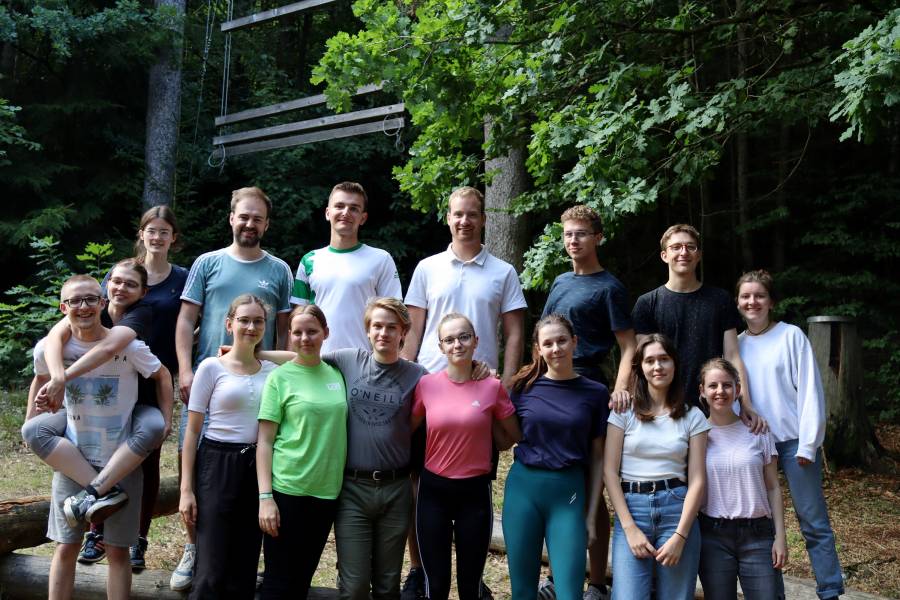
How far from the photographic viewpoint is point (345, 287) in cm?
418

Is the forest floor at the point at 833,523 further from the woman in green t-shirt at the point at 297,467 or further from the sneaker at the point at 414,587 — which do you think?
the woman in green t-shirt at the point at 297,467

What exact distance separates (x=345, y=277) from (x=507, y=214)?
5074 mm

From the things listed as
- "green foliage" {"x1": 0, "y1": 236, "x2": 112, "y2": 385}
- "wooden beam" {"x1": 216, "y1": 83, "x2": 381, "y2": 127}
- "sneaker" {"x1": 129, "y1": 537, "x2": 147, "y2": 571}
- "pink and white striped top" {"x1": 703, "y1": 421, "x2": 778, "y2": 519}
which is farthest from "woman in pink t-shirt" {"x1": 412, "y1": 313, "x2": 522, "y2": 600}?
"green foliage" {"x1": 0, "y1": 236, "x2": 112, "y2": 385}

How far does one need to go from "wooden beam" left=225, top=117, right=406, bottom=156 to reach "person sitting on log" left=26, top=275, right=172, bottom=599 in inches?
232

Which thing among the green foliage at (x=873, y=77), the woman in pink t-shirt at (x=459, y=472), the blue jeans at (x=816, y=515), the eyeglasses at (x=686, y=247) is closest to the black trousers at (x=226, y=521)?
the woman in pink t-shirt at (x=459, y=472)

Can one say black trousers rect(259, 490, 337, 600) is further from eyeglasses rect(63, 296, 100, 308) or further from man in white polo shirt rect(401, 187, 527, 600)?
eyeglasses rect(63, 296, 100, 308)

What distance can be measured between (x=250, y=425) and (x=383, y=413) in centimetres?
61

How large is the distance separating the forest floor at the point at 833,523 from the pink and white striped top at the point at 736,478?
1.78m

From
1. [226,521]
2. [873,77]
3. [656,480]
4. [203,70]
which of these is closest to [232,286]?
[226,521]

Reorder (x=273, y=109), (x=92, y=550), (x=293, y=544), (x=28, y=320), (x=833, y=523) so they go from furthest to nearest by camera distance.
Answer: (x=273, y=109), (x=28, y=320), (x=833, y=523), (x=92, y=550), (x=293, y=544)

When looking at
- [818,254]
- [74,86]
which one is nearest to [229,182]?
[74,86]

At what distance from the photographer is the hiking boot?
3654 mm

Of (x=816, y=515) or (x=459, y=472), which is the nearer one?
(x=459, y=472)

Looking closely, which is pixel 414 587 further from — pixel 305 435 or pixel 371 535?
pixel 305 435
